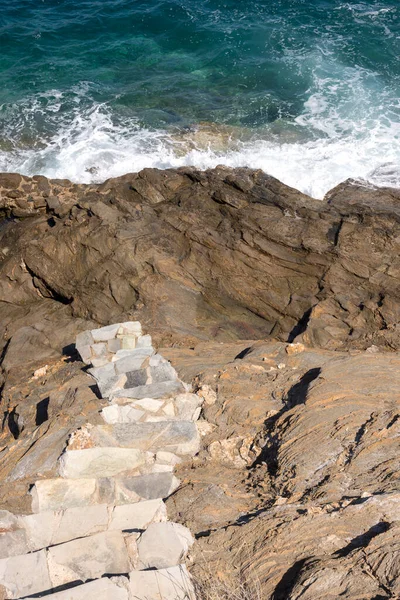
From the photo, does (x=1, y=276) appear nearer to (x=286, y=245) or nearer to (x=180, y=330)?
(x=180, y=330)

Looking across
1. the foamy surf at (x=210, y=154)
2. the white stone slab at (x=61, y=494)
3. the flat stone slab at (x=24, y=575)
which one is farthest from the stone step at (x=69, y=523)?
the foamy surf at (x=210, y=154)

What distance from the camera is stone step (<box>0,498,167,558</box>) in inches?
285

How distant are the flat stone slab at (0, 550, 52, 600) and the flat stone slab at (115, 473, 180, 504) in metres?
1.38

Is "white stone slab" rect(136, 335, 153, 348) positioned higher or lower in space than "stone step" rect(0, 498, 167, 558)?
higher

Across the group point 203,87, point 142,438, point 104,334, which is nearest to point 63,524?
point 142,438

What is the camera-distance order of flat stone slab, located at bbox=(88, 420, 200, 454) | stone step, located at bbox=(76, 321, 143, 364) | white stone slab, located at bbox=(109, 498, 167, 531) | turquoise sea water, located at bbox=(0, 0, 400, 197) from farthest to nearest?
turquoise sea water, located at bbox=(0, 0, 400, 197), stone step, located at bbox=(76, 321, 143, 364), flat stone slab, located at bbox=(88, 420, 200, 454), white stone slab, located at bbox=(109, 498, 167, 531)

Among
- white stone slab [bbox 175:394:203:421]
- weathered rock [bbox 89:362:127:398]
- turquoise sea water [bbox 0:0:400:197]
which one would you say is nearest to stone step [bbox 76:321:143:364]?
weathered rock [bbox 89:362:127:398]

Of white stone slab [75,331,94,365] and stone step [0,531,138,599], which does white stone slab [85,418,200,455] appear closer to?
stone step [0,531,138,599]

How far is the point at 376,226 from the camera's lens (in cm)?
1353

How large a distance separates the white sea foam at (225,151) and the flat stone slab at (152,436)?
35.7 ft

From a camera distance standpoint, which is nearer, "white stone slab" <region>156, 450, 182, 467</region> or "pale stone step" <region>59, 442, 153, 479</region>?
"pale stone step" <region>59, 442, 153, 479</region>

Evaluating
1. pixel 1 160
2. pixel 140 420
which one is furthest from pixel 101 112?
pixel 140 420

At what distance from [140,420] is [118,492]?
1280mm

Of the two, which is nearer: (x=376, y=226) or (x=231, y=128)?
(x=376, y=226)
